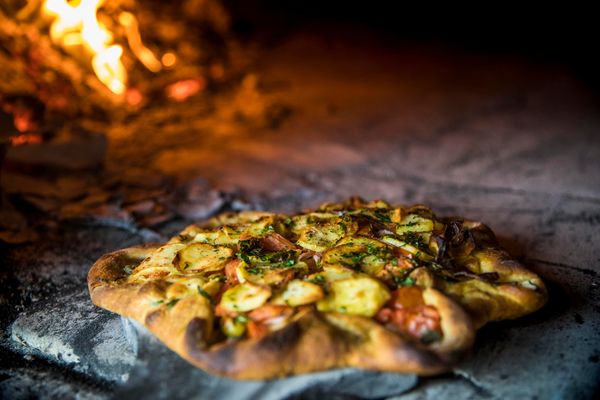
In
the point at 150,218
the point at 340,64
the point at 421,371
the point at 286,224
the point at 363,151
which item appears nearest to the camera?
the point at 421,371

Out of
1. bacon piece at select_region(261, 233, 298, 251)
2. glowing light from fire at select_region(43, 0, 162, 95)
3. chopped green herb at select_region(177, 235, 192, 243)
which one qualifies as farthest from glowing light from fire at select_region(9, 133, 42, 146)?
bacon piece at select_region(261, 233, 298, 251)

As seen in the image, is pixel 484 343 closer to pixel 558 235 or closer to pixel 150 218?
pixel 558 235

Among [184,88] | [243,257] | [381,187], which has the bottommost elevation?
[243,257]

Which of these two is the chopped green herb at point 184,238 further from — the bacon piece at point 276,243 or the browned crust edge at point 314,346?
the browned crust edge at point 314,346

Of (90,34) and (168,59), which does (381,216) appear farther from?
(168,59)

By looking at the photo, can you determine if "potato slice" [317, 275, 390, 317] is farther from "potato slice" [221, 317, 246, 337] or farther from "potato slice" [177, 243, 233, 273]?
"potato slice" [177, 243, 233, 273]

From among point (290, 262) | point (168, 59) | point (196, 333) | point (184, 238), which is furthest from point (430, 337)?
point (168, 59)

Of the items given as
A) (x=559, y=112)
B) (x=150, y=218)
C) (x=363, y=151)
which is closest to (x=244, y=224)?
(x=150, y=218)
